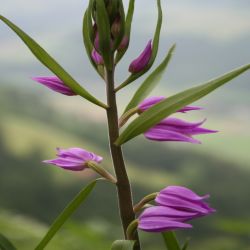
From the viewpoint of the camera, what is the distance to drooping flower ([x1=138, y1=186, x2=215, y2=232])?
2.41 feet

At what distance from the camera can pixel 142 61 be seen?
0.81 m

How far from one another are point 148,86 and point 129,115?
0.14 feet

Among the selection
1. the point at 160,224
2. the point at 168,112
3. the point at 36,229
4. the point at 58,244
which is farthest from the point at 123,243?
the point at 36,229

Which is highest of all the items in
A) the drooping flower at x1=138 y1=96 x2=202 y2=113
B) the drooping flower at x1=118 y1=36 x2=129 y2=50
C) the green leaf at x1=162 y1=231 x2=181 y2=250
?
the drooping flower at x1=118 y1=36 x2=129 y2=50

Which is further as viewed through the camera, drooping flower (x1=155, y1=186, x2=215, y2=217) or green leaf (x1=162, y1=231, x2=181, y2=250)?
green leaf (x1=162, y1=231, x2=181, y2=250)

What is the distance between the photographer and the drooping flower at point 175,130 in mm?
768

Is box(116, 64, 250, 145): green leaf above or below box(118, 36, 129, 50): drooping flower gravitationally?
below

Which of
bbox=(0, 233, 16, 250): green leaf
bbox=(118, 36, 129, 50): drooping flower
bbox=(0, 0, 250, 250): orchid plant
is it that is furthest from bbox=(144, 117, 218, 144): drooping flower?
bbox=(0, 233, 16, 250): green leaf

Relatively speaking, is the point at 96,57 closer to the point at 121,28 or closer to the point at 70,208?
the point at 121,28

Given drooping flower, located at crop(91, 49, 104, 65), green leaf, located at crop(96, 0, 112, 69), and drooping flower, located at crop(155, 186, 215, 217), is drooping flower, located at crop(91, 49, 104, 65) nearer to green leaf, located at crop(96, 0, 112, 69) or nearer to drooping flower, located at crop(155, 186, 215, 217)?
green leaf, located at crop(96, 0, 112, 69)

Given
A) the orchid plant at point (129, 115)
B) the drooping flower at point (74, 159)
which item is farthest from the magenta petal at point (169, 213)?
the drooping flower at point (74, 159)

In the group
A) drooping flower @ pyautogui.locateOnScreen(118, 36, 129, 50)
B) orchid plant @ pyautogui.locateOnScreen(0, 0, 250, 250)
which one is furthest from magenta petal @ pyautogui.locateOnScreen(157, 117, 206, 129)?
drooping flower @ pyautogui.locateOnScreen(118, 36, 129, 50)

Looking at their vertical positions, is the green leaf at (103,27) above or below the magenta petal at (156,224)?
above

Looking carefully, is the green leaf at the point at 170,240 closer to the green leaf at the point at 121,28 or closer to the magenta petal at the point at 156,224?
the magenta petal at the point at 156,224
